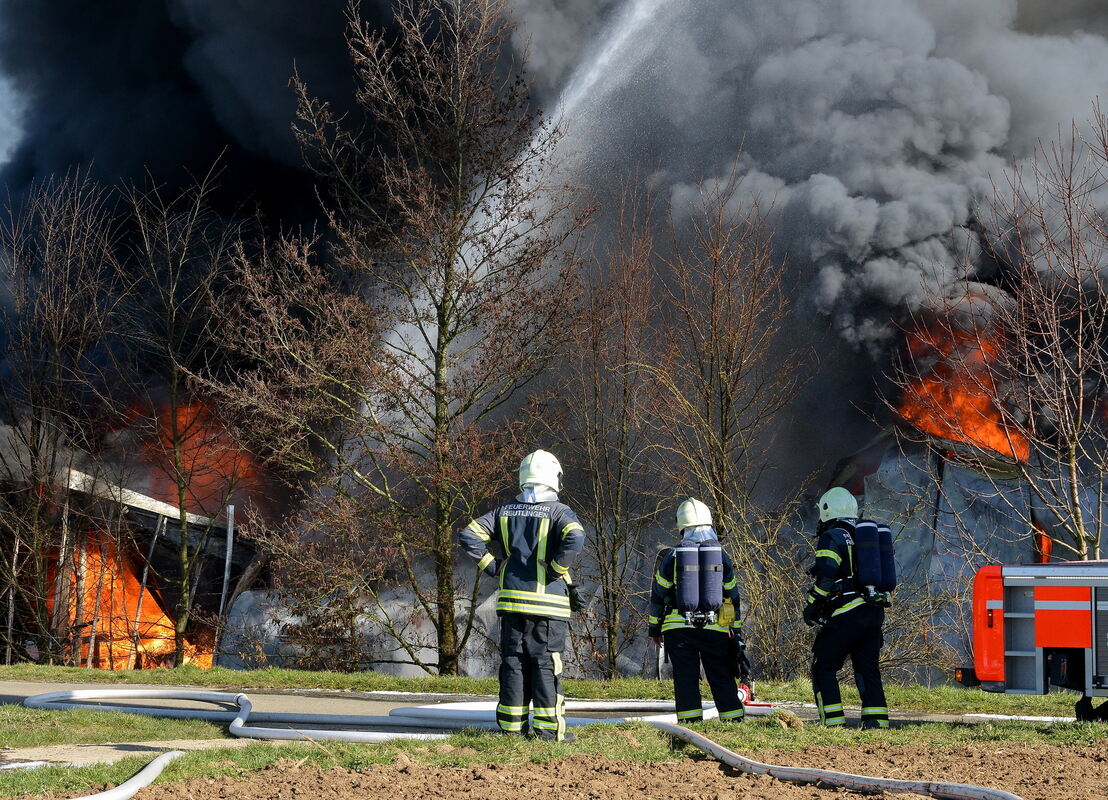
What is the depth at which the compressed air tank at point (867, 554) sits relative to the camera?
6.61 metres

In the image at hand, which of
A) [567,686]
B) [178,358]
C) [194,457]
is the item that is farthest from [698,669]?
[178,358]

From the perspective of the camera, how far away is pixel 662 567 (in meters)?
6.89

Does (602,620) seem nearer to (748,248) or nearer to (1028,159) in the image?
(748,248)

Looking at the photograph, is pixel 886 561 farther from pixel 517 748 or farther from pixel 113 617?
pixel 113 617

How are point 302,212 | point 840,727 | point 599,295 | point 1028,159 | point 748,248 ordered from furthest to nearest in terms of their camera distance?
point 302,212, point 1028,159, point 599,295, point 748,248, point 840,727

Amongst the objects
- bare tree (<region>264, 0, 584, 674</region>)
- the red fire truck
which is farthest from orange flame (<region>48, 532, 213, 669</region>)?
the red fire truck

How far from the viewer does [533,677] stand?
241 inches

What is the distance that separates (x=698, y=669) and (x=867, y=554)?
1.28 m

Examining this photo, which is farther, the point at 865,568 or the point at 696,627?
the point at 696,627

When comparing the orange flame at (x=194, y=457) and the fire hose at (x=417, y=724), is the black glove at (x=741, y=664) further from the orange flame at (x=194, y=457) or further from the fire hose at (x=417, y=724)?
the orange flame at (x=194, y=457)

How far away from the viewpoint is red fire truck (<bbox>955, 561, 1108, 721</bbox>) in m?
6.70

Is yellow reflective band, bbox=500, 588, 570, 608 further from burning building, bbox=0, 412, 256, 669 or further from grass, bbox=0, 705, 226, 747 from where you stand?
burning building, bbox=0, 412, 256, 669

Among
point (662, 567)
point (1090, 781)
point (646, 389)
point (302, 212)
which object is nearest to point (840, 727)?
point (662, 567)

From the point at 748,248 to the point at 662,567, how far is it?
8.15 meters
